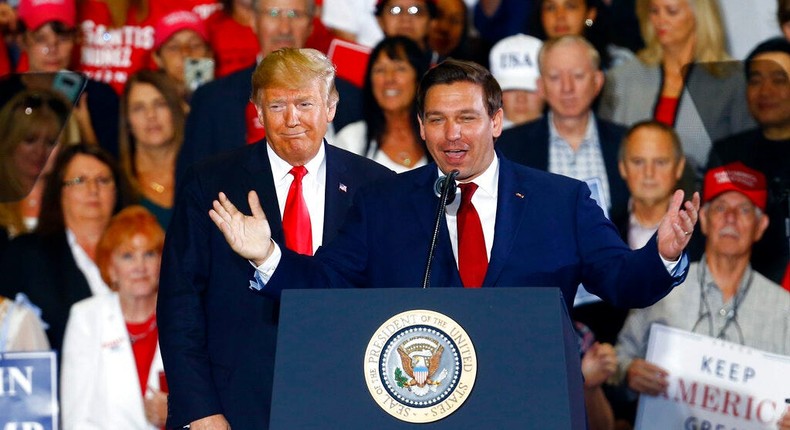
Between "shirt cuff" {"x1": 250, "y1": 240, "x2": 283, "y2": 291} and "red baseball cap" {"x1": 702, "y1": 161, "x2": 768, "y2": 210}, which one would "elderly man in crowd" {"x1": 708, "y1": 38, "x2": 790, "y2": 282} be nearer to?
"red baseball cap" {"x1": 702, "y1": 161, "x2": 768, "y2": 210}

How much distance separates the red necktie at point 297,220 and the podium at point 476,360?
3.45ft

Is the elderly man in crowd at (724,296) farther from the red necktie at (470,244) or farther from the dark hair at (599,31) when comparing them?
the red necktie at (470,244)

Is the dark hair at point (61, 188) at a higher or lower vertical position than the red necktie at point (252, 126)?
lower

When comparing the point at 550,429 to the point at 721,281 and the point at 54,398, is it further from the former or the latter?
the point at 54,398

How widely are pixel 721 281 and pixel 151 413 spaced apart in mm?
2270

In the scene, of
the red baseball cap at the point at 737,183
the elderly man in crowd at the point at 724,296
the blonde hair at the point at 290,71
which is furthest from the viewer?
the red baseball cap at the point at 737,183

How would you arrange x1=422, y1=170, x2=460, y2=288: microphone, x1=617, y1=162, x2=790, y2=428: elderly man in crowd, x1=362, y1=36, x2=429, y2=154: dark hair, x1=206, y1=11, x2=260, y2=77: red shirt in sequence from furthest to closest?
1. x1=206, y1=11, x2=260, y2=77: red shirt
2. x1=362, y1=36, x2=429, y2=154: dark hair
3. x1=617, y1=162, x2=790, y2=428: elderly man in crowd
4. x1=422, y1=170, x2=460, y2=288: microphone

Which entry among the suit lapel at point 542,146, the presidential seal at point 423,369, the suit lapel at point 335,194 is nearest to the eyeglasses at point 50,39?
the suit lapel at point 542,146

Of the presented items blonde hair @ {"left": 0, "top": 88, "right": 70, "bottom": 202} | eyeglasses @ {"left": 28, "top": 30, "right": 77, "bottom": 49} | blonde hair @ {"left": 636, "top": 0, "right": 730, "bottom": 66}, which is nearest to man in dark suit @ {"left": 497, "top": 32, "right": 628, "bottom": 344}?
blonde hair @ {"left": 636, "top": 0, "right": 730, "bottom": 66}

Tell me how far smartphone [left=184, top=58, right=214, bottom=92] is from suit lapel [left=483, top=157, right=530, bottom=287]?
3.19 metres

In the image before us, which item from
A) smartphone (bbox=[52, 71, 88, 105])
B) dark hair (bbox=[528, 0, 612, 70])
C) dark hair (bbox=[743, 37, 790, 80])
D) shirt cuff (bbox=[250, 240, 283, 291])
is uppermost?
dark hair (bbox=[528, 0, 612, 70])

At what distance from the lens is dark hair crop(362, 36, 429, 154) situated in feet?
18.4

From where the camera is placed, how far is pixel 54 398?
538cm

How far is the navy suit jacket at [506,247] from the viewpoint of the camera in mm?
2988
